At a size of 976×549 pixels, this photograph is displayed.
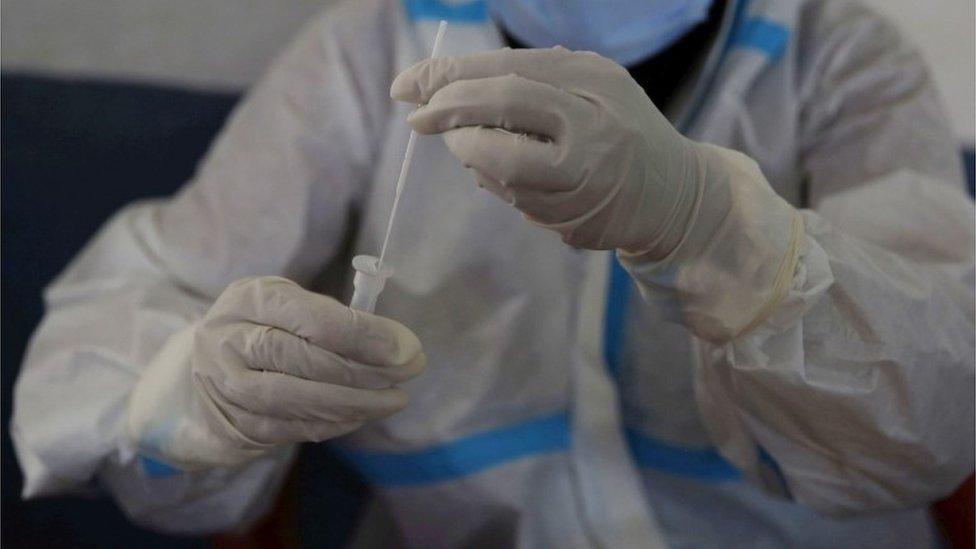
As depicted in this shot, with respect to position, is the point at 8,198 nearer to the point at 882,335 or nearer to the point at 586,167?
the point at 586,167

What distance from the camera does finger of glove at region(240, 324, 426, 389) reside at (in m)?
0.57

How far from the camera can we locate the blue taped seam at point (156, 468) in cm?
71

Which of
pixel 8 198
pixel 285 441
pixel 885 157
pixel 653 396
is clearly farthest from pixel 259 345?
pixel 8 198

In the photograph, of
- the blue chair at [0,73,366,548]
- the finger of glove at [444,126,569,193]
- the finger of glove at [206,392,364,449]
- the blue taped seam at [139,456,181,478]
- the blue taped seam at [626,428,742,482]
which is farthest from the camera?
the blue chair at [0,73,366,548]

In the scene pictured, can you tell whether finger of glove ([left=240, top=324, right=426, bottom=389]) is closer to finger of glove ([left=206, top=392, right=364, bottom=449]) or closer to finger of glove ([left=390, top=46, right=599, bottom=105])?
finger of glove ([left=206, top=392, right=364, bottom=449])

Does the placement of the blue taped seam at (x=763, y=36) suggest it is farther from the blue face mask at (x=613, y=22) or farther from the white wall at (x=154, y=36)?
the white wall at (x=154, y=36)

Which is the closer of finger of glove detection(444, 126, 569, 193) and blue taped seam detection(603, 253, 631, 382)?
finger of glove detection(444, 126, 569, 193)

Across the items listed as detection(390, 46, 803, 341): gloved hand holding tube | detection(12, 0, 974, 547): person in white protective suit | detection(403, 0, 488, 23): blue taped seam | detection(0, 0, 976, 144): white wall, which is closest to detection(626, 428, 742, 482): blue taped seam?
detection(12, 0, 974, 547): person in white protective suit

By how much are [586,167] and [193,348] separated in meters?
0.30

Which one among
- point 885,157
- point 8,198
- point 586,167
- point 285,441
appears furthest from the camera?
point 8,198

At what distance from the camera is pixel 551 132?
509mm

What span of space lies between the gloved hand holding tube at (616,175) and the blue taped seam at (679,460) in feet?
0.83

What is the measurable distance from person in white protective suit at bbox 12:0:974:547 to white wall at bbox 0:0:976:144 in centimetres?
26

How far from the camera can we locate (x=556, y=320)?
82 centimetres
